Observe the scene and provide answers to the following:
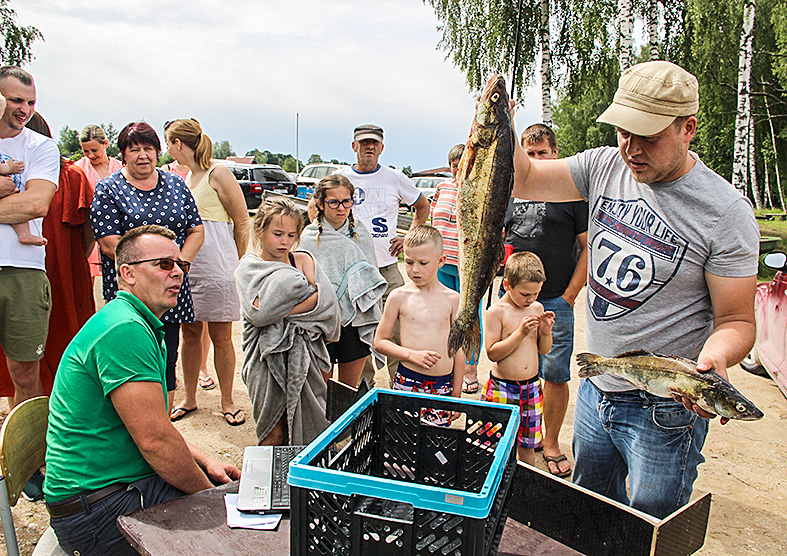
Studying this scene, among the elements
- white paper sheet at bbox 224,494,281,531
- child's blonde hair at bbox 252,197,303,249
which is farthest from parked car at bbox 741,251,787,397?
white paper sheet at bbox 224,494,281,531

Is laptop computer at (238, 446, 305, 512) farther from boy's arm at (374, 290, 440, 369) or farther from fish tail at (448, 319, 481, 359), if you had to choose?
boy's arm at (374, 290, 440, 369)

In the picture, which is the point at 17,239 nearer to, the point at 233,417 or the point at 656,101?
the point at 233,417

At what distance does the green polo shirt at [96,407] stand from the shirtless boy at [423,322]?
1.66 meters

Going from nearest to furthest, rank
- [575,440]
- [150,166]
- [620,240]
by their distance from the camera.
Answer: [620,240] → [575,440] → [150,166]

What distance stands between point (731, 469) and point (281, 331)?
344 cm

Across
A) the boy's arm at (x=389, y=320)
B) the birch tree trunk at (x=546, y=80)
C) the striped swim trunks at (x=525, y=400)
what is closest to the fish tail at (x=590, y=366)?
the striped swim trunks at (x=525, y=400)

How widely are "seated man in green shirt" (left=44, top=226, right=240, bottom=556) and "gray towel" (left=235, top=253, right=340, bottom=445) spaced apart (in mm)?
1195

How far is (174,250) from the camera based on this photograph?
2.62 metres

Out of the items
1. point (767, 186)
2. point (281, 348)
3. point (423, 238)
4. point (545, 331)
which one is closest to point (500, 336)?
point (545, 331)

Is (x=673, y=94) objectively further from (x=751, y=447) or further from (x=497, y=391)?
(x=751, y=447)

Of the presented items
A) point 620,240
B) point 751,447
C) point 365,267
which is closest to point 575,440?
point 620,240

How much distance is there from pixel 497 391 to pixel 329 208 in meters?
1.75

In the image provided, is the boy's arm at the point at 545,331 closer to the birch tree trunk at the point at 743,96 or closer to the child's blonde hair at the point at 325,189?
the child's blonde hair at the point at 325,189

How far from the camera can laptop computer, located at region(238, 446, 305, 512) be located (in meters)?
2.04
